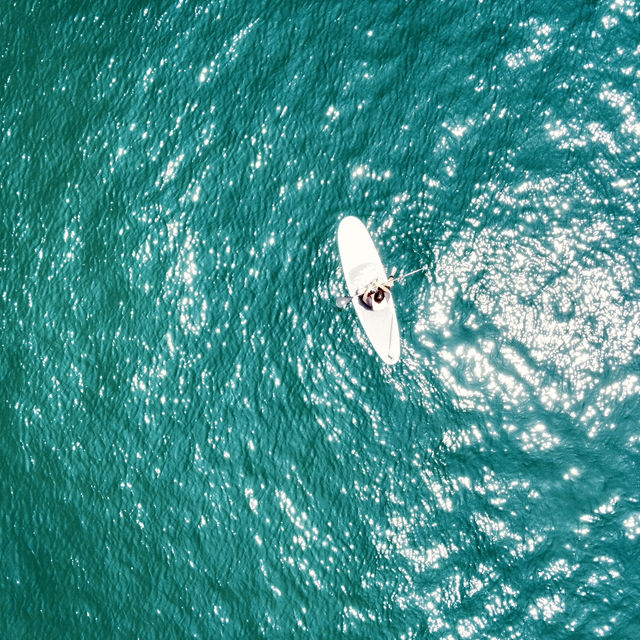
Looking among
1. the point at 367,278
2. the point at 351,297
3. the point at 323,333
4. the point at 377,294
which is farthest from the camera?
the point at 323,333

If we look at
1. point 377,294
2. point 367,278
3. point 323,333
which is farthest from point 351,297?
point 323,333

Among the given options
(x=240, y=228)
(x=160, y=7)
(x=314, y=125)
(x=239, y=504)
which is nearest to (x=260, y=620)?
(x=239, y=504)

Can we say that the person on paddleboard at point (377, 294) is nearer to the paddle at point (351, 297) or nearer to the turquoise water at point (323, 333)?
the paddle at point (351, 297)

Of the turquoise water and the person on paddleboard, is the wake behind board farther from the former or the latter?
the turquoise water

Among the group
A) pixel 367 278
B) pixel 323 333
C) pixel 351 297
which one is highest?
pixel 367 278

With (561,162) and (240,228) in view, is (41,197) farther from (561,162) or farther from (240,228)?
(561,162)

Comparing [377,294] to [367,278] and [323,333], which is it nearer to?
[367,278]

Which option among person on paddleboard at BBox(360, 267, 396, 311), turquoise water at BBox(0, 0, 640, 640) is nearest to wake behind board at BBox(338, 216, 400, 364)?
person on paddleboard at BBox(360, 267, 396, 311)
